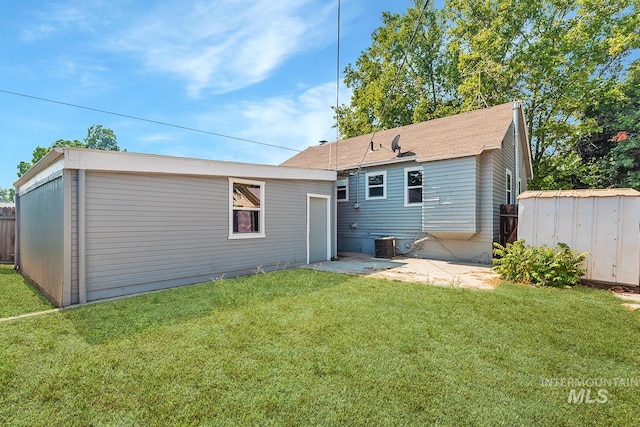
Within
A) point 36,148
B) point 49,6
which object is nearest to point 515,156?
point 49,6

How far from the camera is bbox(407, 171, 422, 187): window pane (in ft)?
35.1

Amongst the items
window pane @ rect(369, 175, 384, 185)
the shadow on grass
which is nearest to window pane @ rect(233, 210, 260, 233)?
the shadow on grass

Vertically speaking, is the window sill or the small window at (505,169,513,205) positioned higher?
the small window at (505,169,513,205)

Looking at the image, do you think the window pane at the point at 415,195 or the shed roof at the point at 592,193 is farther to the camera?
the window pane at the point at 415,195

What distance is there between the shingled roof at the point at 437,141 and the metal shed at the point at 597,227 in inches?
114

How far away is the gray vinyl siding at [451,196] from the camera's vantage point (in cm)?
915

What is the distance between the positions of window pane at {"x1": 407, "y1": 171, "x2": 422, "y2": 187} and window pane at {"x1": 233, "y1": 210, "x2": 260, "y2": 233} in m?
5.83

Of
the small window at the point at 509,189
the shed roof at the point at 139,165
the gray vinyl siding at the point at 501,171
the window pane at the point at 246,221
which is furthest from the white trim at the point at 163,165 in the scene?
the small window at the point at 509,189

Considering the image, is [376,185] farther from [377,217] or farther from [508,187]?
[508,187]

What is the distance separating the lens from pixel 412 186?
1077cm

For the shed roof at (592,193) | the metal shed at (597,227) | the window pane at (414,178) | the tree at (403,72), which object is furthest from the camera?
the tree at (403,72)

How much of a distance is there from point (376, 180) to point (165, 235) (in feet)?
26.3

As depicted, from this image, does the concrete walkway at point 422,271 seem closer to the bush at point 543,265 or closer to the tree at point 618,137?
the bush at point 543,265

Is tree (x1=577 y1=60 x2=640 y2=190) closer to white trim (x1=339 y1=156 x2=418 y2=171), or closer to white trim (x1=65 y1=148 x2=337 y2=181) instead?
white trim (x1=339 y1=156 x2=418 y2=171)
